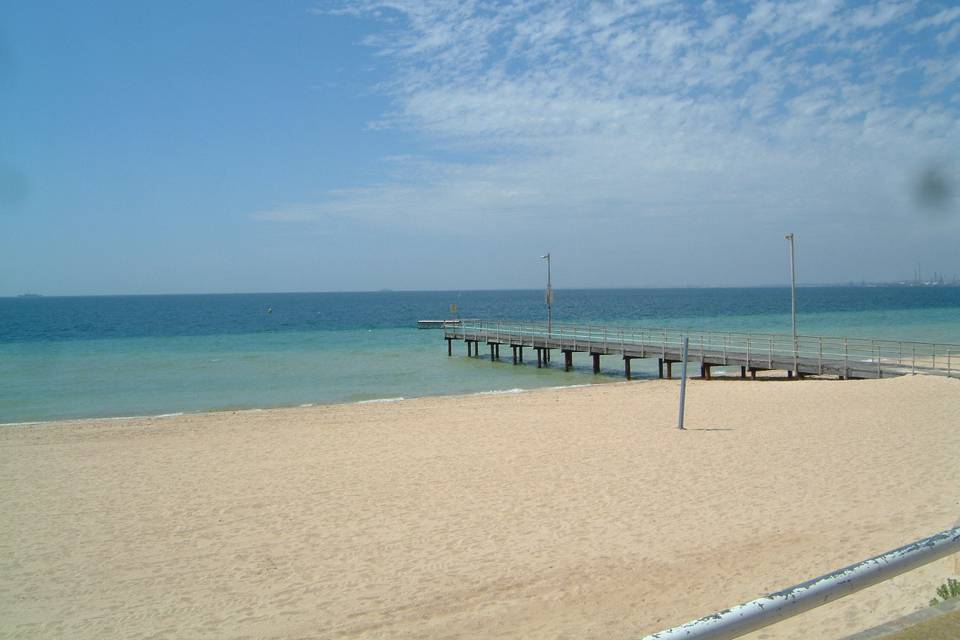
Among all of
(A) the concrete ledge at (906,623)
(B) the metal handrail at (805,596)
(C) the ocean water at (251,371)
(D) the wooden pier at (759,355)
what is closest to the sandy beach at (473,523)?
(A) the concrete ledge at (906,623)

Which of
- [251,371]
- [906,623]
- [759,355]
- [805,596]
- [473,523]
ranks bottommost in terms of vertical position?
[251,371]

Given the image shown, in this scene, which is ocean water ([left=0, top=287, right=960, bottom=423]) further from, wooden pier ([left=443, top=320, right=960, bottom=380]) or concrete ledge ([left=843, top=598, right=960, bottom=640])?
concrete ledge ([left=843, top=598, right=960, bottom=640])

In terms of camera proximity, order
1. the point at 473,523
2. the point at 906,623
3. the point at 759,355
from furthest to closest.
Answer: the point at 759,355, the point at 473,523, the point at 906,623

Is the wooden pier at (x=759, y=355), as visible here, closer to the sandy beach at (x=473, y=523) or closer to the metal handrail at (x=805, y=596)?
the sandy beach at (x=473, y=523)

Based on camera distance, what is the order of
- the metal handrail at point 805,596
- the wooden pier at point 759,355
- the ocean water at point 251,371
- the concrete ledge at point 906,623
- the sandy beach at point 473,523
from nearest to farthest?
the metal handrail at point 805,596 < the concrete ledge at point 906,623 < the sandy beach at point 473,523 < the wooden pier at point 759,355 < the ocean water at point 251,371

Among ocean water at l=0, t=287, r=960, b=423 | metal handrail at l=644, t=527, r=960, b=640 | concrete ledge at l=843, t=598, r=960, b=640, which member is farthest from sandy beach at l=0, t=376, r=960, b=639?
ocean water at l=0, t=287, r=960, b=423

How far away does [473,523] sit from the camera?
880 centimetres

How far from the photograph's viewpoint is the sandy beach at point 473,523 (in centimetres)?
634

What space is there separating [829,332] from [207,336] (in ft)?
153

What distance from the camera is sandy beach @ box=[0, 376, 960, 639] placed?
634 centimetres

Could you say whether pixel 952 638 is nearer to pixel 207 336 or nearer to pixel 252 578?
pixel 252 578

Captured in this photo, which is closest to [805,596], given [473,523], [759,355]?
[473,523]

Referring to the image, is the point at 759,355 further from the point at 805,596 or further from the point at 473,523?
the point at 805,596

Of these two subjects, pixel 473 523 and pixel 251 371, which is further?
pixel 251 371
